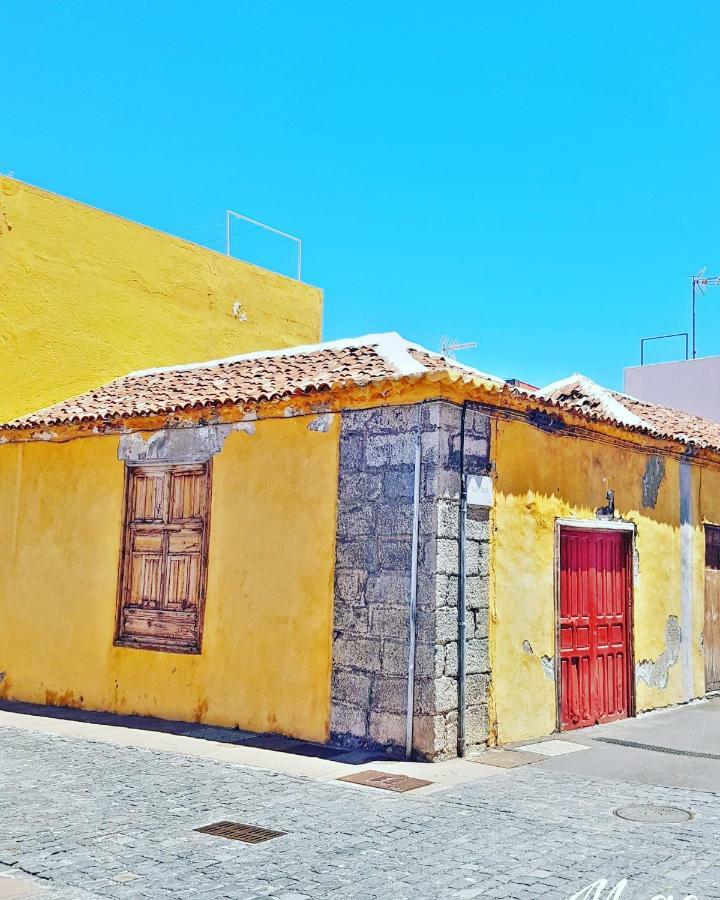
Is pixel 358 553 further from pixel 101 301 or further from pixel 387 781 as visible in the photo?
pixel 101 301

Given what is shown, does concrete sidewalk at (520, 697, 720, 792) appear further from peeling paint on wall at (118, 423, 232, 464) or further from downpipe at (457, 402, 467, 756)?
peeling paint on wall at (118, 423, 232, 464)

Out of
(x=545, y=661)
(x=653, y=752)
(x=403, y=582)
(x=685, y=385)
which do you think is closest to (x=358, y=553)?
(x=403, y=582)

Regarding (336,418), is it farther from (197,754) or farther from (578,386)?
(578,386)

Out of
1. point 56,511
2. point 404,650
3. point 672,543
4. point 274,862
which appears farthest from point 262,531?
point 672,543

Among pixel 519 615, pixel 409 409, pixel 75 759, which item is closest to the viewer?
pixel 75 759

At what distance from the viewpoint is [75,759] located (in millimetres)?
7574

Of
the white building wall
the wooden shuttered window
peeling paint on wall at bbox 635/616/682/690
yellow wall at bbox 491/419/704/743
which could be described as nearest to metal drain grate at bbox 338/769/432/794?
yellow wall at bbox 491/419/704/743

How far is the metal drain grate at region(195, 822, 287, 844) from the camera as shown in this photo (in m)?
5.36

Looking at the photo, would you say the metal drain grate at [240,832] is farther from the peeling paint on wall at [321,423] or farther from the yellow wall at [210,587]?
the peeling paint on wall at [321,423]

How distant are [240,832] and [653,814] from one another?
2.63 metres

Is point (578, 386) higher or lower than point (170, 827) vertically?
higher

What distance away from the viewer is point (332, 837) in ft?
17.8

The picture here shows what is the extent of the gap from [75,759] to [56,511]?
396 centimetres

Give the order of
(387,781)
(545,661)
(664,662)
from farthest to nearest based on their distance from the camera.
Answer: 1. (664,662)
2. (545,661)
3. (387,781)
